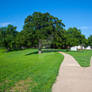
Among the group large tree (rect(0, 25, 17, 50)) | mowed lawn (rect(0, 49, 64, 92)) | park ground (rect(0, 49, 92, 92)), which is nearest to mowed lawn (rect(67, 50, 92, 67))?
park ground (rect(0, 49, 92, 92))

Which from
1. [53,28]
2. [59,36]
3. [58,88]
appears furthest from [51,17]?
[58,88]

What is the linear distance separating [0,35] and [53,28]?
105ft

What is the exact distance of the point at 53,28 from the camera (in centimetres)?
2486

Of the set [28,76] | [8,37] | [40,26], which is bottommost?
[28,76]

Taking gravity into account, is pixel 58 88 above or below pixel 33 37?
below

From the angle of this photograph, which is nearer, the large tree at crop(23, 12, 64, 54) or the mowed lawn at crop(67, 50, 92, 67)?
the mowed lawn at crop(67, 50, 92, 67)

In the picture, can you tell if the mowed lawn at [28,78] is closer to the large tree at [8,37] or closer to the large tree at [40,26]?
the large tree at [40,26]

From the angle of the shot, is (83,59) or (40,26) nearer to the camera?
(83,59)

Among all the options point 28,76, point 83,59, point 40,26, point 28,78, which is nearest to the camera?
point 28,78

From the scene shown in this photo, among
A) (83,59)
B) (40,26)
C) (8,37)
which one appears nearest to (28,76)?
(83,59)

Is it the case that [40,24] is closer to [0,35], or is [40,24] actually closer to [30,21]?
[30,21]

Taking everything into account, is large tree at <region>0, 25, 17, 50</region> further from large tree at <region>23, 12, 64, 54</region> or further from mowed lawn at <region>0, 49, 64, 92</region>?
mowed lawn at <region>0, 49, 64, 92</region>

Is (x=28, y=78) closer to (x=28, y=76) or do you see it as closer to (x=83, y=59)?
(x=28, y=76)

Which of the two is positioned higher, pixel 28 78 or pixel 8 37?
pixel 8 37
